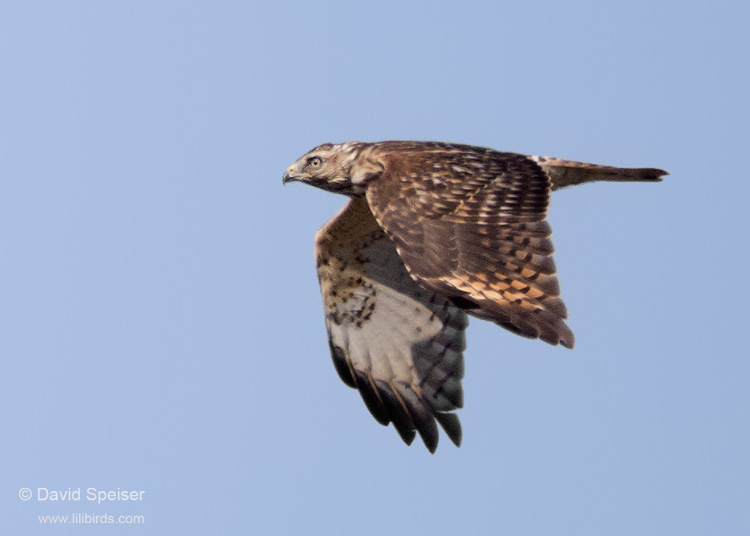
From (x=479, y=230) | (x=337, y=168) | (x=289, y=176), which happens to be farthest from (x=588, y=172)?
(x=289, y=176)

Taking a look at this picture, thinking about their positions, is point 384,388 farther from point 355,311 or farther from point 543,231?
point 543,231

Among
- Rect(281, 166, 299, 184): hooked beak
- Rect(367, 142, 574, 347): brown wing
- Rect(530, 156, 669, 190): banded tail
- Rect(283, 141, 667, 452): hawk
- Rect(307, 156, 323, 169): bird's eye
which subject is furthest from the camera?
Rect(281, 166, 299, 184): hooked beak

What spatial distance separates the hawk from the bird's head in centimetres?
1

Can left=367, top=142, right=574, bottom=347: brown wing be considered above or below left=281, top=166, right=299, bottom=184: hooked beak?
below

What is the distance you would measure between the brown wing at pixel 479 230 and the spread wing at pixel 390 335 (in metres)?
1.55

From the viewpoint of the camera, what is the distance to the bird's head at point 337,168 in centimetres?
1082

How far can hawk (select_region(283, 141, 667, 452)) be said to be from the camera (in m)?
9.32

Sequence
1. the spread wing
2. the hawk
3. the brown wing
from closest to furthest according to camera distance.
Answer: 1. the brown wing
2. the hawk
3. the spread wing

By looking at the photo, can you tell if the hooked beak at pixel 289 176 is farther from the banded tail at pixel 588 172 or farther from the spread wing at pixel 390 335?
the banded tail at pixel 588 172

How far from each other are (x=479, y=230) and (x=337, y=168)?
66.6 inches

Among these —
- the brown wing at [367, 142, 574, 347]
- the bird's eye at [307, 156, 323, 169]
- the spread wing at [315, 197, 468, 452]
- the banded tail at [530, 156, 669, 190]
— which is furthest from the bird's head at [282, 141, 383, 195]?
the banded tail at [530, 156, 669, 190]

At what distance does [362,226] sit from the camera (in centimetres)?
1166

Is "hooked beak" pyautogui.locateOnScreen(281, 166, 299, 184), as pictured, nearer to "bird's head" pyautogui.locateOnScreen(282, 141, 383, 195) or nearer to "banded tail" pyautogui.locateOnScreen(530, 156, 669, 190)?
"bird's head" pyautogui.locateOnScreen(282, 141, 383, 195)

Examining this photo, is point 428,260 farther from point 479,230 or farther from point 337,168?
point 337,168
